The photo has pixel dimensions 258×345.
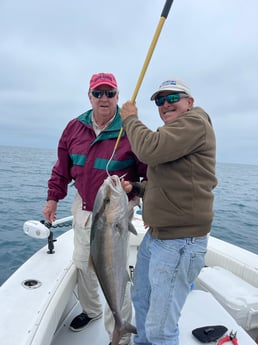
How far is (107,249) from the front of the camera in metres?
2.27

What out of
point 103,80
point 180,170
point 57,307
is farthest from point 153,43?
point 57,307

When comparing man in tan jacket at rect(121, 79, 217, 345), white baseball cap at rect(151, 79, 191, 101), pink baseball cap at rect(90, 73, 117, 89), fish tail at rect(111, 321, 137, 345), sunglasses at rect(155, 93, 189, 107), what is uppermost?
pink baseball cap at rect(90, 73, 117, 89)

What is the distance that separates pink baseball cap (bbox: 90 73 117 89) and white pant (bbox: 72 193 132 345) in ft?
3.63

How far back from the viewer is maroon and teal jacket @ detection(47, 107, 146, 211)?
2.80m

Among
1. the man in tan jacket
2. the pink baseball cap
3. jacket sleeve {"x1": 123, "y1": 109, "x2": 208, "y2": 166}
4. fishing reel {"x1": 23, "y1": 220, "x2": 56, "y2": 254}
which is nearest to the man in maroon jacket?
the pink baseball cap

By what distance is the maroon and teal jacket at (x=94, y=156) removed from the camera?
2.80 m

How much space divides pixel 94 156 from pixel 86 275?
1242mm

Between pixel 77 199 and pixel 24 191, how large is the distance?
14.0m

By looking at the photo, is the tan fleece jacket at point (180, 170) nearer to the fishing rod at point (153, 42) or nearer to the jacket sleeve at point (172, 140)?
the jacket sleeve at point (172, 140)

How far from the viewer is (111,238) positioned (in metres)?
2.25

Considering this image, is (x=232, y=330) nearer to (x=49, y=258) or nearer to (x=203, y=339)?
(x=203, y=339)

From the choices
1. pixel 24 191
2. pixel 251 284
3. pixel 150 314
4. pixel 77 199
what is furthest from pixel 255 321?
pixel 24 191

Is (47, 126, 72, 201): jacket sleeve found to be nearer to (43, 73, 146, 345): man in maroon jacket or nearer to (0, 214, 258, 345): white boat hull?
(43, 73, 146, 345): man in maroon jacket

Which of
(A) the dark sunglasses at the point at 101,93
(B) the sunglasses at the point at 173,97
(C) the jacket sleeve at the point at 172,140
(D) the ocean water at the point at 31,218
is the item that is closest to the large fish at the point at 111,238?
(C) the jacket sleeve at the point at 172,140
